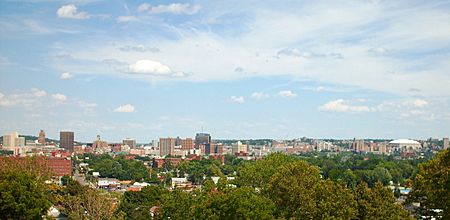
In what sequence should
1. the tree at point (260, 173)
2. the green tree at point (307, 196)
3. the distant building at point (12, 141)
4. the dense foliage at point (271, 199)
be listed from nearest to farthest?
the dense foliage at point (271, 199) < the green tree at point (307, 196) < the tree at point (260, 173) < the distant building at point (12, 141)

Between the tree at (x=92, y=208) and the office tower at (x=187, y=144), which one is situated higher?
the office tower at (x=187, y=144)

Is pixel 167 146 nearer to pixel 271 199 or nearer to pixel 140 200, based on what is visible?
pixel 140 200

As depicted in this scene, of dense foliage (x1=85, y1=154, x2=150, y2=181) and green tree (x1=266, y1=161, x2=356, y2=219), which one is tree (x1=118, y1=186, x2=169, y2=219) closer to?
green tree (x1=266, y1=161, x2=356, y2=219)

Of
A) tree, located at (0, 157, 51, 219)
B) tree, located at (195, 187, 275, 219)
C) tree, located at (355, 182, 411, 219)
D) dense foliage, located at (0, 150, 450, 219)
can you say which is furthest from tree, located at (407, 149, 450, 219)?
tree, located at (0, 157, 51, 219)

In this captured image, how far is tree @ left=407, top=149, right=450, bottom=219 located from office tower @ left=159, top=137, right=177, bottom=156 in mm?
150645

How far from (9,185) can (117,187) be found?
145 ft

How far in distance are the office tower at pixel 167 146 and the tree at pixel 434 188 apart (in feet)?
494

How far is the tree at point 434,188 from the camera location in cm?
1566

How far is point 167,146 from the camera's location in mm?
169625

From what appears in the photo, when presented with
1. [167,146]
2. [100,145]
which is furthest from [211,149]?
[100,145]

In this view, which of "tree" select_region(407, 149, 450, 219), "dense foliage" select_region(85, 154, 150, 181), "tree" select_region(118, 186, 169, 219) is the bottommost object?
"dense foliage" select_region(85, 154, 150, 181)

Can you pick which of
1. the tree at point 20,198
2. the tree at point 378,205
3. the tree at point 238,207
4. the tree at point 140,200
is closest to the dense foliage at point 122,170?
the tree at point 140,200

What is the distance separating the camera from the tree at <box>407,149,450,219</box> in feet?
51.4

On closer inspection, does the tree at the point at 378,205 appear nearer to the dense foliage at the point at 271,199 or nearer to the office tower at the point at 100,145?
the dense foliage at the point at 271,199
